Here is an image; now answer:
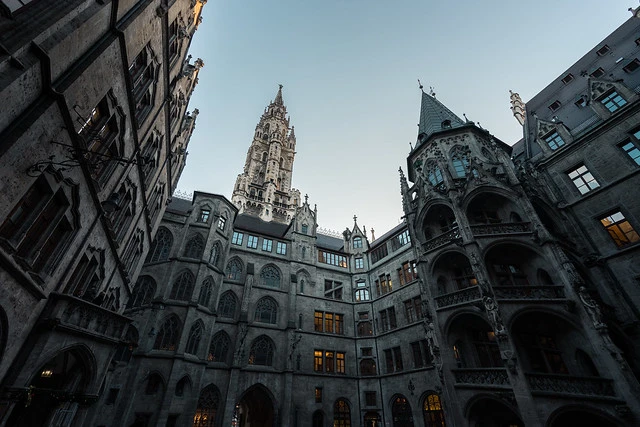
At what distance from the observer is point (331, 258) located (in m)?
34.0

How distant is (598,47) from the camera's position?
28891mm

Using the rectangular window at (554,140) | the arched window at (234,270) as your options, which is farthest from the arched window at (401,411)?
the rectangular window at (554,140)

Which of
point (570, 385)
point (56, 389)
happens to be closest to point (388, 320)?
point (570, 385)

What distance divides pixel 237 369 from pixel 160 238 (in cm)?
1257

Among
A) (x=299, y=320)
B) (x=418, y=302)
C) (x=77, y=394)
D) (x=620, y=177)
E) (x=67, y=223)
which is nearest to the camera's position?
(x=67, y=223)

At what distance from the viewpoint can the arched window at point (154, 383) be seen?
64.3 ft

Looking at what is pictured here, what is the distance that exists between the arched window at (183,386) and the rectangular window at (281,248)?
1402cm

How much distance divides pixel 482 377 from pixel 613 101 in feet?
74.2

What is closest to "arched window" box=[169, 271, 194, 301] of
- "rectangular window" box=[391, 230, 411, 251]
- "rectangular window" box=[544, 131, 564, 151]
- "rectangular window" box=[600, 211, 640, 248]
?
"rectangular window" box=[391, 230, 411, 251]

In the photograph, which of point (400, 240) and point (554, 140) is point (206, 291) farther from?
point (554, 140)

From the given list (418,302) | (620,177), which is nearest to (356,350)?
(418,302)

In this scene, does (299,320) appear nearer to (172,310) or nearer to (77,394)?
(172,310)

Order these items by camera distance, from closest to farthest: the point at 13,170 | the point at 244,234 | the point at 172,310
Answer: the point at 13,170 → the point at 172,310 → the point at 244,234

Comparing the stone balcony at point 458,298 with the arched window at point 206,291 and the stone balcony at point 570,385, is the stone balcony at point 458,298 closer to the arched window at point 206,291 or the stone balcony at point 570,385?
the stone balcony at point 570,385
